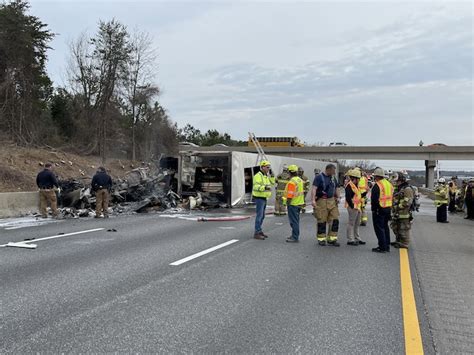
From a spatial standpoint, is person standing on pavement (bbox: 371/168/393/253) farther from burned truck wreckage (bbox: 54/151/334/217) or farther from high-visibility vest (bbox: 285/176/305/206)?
burned truck wreckage (bbox: 54/151/334/217)

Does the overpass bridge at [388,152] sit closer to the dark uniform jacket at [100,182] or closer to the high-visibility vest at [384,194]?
the dark uniform jacket at [100,182]

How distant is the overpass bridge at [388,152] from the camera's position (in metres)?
56.5

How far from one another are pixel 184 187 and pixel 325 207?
1050 cm

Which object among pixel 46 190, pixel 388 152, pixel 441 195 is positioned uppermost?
pixel 388 152

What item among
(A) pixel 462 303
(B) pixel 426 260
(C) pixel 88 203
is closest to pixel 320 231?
(B) pixel 426 260

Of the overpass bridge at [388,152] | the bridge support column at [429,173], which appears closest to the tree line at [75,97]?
the overpass bridge at [388,152]

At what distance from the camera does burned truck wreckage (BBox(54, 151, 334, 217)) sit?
16703 mm

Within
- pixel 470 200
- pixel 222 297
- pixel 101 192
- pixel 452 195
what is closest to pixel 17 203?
pixel 101 192

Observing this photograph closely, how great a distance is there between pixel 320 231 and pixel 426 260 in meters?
2.19

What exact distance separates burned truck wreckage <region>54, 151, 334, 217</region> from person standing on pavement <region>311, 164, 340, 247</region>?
856 centimetres

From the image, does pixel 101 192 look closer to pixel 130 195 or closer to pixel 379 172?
pixel 130 195

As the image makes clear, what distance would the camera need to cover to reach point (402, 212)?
9.44 meters

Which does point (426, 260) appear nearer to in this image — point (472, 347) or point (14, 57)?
point (472, 347)

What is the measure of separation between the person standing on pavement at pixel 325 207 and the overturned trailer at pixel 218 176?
8.19 meters
